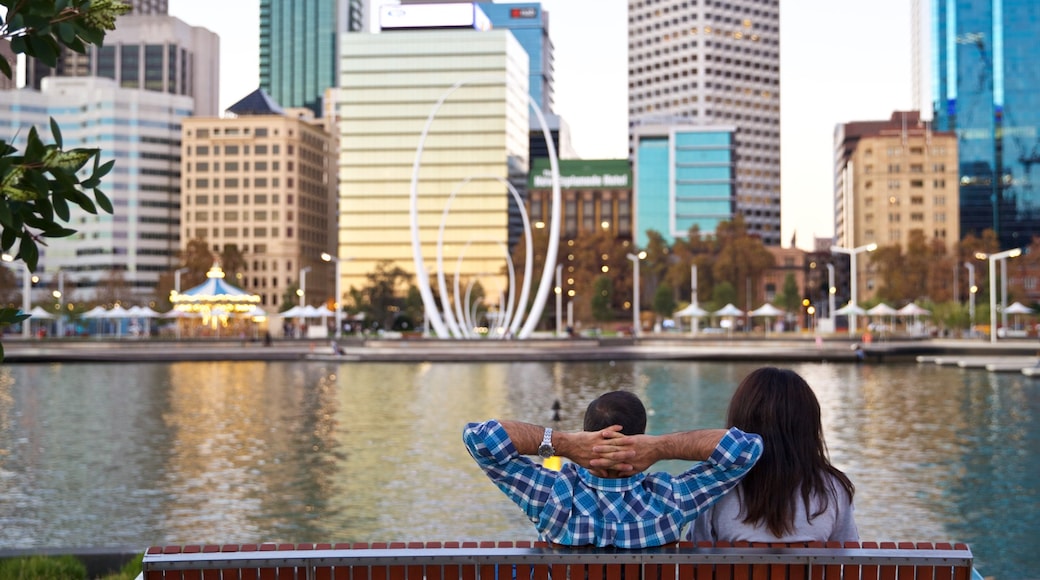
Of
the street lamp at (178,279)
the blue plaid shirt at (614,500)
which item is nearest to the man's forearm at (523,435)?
the blue plaid shirt at (614,500)

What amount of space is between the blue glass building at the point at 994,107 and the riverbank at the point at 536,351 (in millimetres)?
97509

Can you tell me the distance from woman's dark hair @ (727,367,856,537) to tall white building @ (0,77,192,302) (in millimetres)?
177417

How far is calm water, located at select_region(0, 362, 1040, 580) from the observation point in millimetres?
15266

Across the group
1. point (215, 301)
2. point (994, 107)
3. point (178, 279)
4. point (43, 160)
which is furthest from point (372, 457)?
point (994, 107)

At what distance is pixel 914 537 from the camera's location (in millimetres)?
14492

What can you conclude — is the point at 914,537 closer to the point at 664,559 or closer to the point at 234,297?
the point at 664,559

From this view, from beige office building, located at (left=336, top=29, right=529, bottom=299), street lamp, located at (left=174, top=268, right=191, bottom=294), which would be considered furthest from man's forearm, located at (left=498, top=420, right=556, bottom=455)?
beige office building, located at (left=336, top=29, right=529, bottom=299)

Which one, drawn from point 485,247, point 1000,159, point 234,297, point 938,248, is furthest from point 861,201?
point 234,297

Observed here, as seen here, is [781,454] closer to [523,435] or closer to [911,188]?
[523,435]

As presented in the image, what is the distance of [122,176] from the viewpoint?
586 ft

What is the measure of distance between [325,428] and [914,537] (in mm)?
16339

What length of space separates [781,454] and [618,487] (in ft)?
2.67

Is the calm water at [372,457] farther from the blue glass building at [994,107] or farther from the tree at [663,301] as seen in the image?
the blue glass building at [994,107]

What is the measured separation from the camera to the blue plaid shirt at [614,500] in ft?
16.4
